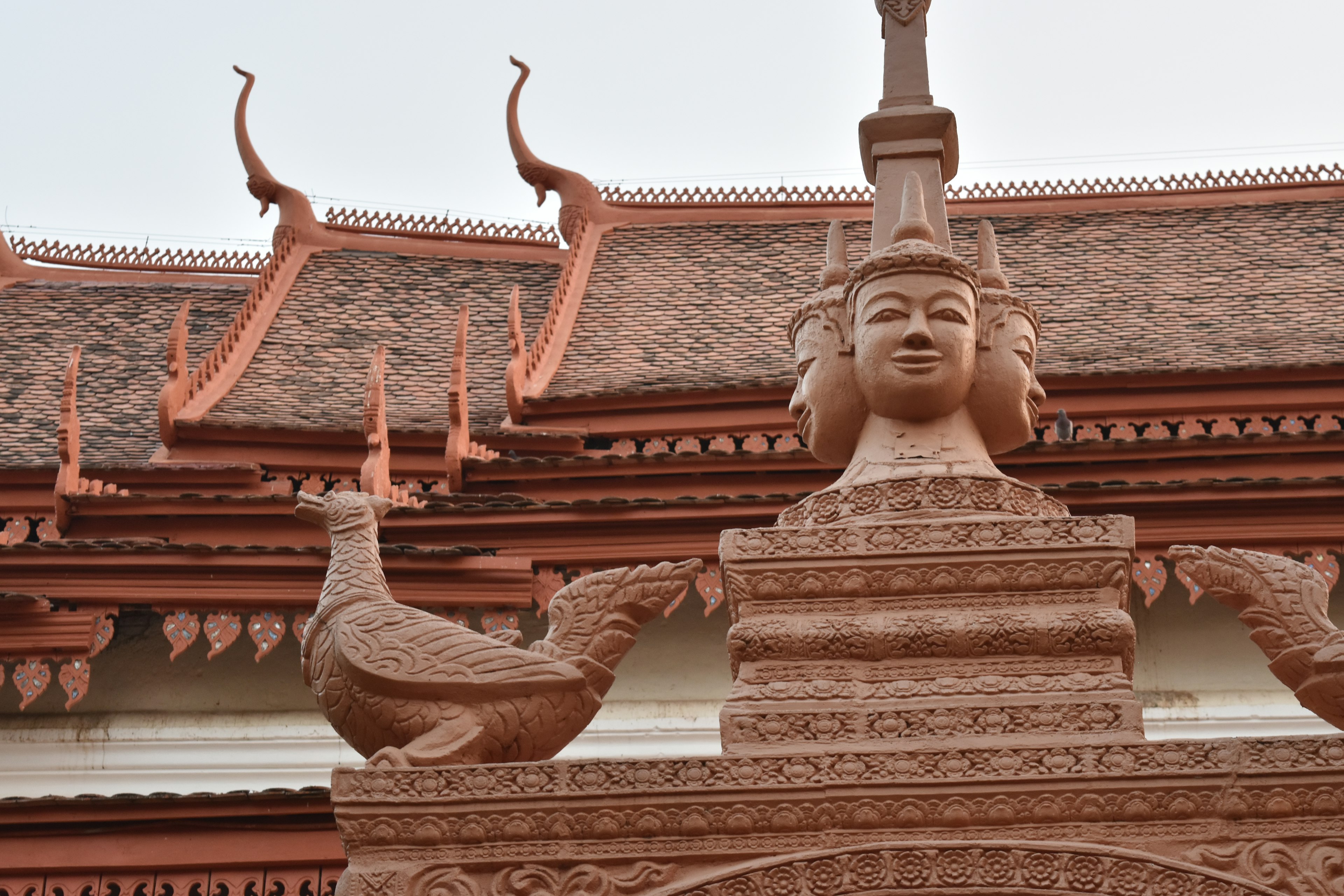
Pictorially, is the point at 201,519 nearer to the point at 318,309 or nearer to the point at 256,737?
the point at 256,737

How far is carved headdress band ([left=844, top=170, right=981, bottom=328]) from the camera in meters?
4.90

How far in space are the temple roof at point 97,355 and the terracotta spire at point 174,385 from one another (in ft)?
1.19

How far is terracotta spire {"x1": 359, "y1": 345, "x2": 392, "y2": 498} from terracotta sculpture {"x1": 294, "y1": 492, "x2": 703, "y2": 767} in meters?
5.39

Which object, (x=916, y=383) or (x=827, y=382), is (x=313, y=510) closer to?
(x=827, y=382)

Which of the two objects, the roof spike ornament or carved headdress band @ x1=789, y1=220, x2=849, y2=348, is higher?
the roof spike ornament

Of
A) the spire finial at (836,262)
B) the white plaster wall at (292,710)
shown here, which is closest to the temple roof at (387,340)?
the white plaster wall at (292,710)

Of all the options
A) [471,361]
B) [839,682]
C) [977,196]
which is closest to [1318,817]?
[839,682]

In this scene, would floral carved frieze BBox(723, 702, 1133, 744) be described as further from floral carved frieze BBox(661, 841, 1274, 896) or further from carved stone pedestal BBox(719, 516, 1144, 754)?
floral carved frieze BBox(661, 841, 1274, 896)

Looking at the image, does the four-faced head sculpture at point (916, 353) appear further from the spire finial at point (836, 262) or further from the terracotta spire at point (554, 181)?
the terracotta spire at point (554, 181)

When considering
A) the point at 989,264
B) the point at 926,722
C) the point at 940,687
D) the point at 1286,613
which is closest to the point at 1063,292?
the point at 989,264

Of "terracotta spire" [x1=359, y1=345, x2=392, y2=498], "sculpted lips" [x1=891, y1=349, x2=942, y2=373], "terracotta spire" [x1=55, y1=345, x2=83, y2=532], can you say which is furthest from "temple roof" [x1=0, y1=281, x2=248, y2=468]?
"sculpted lips" [x1=891, y1=349, x2=942, y2=373]

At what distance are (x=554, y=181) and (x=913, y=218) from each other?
11237 millimetres

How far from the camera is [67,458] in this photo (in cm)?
998

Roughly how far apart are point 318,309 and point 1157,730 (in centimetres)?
875
